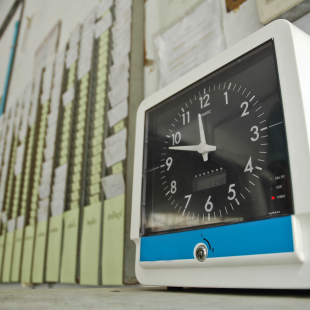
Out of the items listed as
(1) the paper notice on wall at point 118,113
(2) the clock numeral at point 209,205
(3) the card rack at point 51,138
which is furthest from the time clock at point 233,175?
(3) the card rack at point 51,138

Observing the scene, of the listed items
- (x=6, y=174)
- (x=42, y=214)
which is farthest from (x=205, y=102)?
(x=6, y=174)

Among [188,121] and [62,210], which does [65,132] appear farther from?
[188,121]

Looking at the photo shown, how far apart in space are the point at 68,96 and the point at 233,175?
1054 millimetres

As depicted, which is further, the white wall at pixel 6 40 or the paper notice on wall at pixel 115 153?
the white wall at pixel 6 40

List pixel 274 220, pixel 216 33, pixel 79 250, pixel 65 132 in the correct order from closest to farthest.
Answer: pixel 274 220 < pixel 216 33 < pixel 79 250 < pixel 65 132

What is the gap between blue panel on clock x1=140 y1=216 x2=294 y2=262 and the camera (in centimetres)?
39

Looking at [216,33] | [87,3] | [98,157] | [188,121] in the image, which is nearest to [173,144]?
[188,121]

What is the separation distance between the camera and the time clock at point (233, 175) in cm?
39

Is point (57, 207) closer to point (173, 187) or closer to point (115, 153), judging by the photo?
point (115, 153)

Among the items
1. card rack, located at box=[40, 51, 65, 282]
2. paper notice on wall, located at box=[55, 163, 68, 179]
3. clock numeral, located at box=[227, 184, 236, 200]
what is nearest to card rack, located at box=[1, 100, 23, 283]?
card rack, located at box=[40, 51, 65, 282]

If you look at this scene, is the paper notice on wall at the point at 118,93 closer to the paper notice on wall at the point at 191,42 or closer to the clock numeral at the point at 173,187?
the paper notice on wall at the point at 191,42

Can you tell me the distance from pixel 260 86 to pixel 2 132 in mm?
2097

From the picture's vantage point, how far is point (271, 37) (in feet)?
1.58

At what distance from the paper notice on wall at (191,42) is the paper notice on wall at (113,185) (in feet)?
1.01
